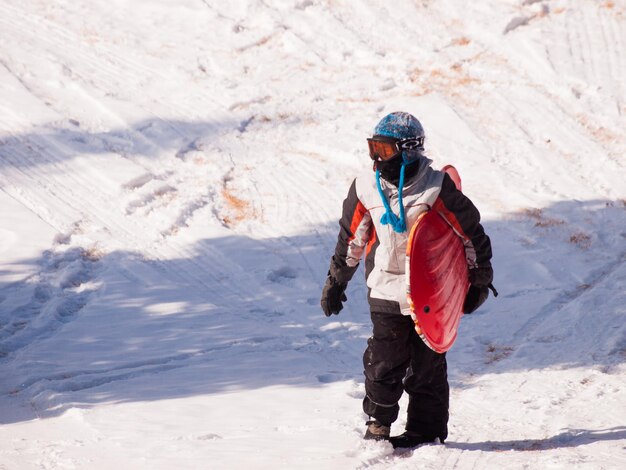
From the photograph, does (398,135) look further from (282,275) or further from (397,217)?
(282,275)

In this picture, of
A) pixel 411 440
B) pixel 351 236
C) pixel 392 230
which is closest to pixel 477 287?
pixel 392 230

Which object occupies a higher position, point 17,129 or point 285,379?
point 17,129

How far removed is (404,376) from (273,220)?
3976mm

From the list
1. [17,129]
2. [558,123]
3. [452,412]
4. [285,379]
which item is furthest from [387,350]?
[17,129]

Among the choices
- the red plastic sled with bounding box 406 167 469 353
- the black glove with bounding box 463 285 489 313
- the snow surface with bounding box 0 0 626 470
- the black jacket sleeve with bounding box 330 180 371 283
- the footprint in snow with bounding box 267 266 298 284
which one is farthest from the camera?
the footprint in snow with bounding box 267 266 298 284

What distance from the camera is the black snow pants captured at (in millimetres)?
4254

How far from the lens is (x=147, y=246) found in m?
7.84

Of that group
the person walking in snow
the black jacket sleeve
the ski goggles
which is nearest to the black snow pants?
the person walking in snow

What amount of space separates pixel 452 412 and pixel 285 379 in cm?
126

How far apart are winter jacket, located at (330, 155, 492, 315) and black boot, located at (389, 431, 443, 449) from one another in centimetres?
70

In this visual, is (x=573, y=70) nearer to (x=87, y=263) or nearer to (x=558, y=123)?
(x=558, y=123)

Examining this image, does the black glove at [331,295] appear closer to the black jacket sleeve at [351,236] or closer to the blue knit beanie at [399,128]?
the black jacket sleeve at [351,236]

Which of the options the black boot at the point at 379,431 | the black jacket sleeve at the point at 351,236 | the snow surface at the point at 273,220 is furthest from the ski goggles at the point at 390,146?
the snow surface at the point at 273,220

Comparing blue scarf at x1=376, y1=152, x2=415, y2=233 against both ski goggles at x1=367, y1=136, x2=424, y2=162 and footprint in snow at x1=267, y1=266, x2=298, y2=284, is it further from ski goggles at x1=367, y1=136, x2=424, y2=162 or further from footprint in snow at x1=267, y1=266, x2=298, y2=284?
footprint in snow at x1=267, y1=266, x2=298, y2=284
